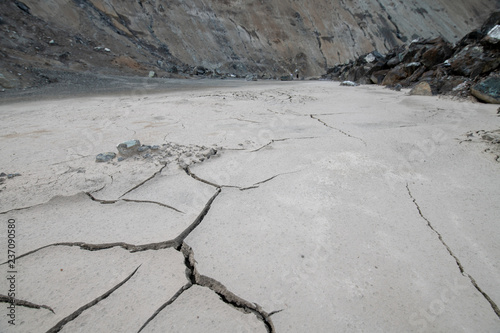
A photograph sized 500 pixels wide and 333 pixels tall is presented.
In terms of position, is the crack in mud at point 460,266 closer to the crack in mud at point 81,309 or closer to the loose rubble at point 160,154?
the crack in mud at point 81,309

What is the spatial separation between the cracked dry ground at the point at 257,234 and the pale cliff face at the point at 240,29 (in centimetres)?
905

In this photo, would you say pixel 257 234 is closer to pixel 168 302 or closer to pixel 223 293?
pixel 223 293

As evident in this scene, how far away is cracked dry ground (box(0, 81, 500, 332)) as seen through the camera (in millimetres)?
Answer: 913

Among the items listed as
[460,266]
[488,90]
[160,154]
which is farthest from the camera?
[488,90]

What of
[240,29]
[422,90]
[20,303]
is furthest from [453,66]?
[240,29]

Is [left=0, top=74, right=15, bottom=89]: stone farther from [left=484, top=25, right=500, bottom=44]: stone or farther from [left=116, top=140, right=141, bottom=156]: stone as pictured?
[left=484, top=25, right=500, bottom=44]: stone

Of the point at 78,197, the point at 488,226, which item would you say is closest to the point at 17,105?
the point at 78,197

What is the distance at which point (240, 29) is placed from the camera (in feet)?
59.6

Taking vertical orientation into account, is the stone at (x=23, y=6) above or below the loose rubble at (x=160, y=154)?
above

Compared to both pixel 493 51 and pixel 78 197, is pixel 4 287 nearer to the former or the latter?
pixel 78 197

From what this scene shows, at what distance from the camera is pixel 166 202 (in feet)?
5.10

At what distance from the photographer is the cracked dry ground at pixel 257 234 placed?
91 cm

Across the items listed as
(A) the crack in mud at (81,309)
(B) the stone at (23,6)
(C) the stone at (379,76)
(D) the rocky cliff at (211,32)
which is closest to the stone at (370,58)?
(C) the stone at (379,76)

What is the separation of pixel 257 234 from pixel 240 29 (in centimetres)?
2011
